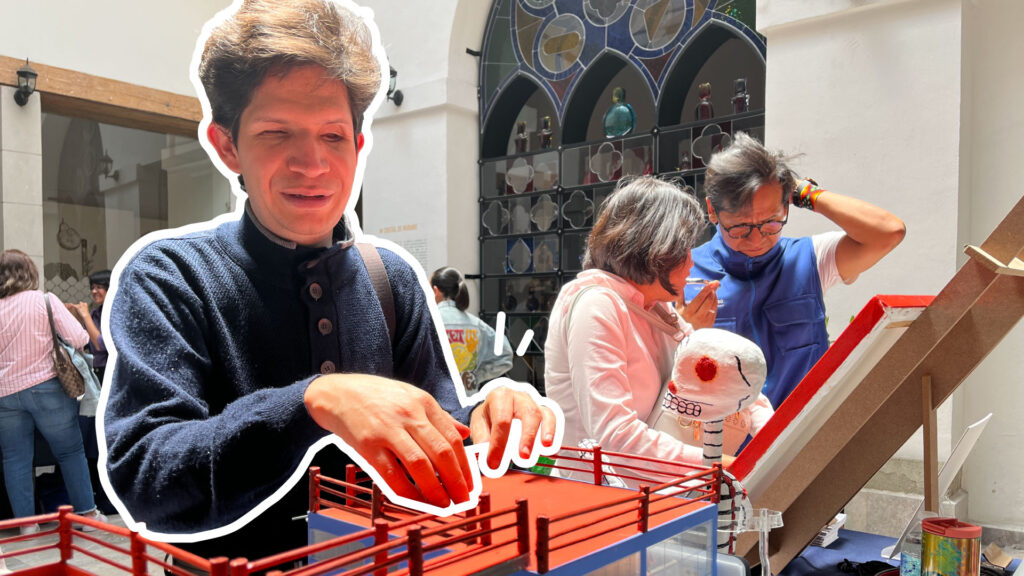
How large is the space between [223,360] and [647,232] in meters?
0.92

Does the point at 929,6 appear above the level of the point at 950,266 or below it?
above

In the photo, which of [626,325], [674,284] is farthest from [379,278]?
[674,284]

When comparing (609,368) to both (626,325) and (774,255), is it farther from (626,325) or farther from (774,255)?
(774,255)

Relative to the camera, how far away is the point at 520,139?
4.80 meters

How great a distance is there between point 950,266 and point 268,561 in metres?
3.07

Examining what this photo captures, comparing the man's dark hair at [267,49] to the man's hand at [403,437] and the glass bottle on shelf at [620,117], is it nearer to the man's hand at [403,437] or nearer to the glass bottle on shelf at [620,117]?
the man's hand at [403,437]

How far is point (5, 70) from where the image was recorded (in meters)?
3.76

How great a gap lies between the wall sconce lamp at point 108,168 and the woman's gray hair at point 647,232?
6.87 metres

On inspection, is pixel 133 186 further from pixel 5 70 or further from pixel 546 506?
pixel 546 506

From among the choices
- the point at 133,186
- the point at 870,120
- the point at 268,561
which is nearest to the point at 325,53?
the point at 268,561

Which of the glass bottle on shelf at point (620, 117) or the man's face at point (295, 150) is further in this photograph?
the glass bottle on shelf at point (620, 117)

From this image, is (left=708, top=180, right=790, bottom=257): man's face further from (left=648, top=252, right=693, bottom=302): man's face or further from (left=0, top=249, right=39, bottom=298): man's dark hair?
(left=0, top=249, right=39, bottom=298): man's dark hair

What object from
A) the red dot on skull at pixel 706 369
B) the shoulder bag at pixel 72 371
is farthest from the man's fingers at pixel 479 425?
the shoulder bag at pixel 72 371

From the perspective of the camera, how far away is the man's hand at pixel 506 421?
0.80 meters
